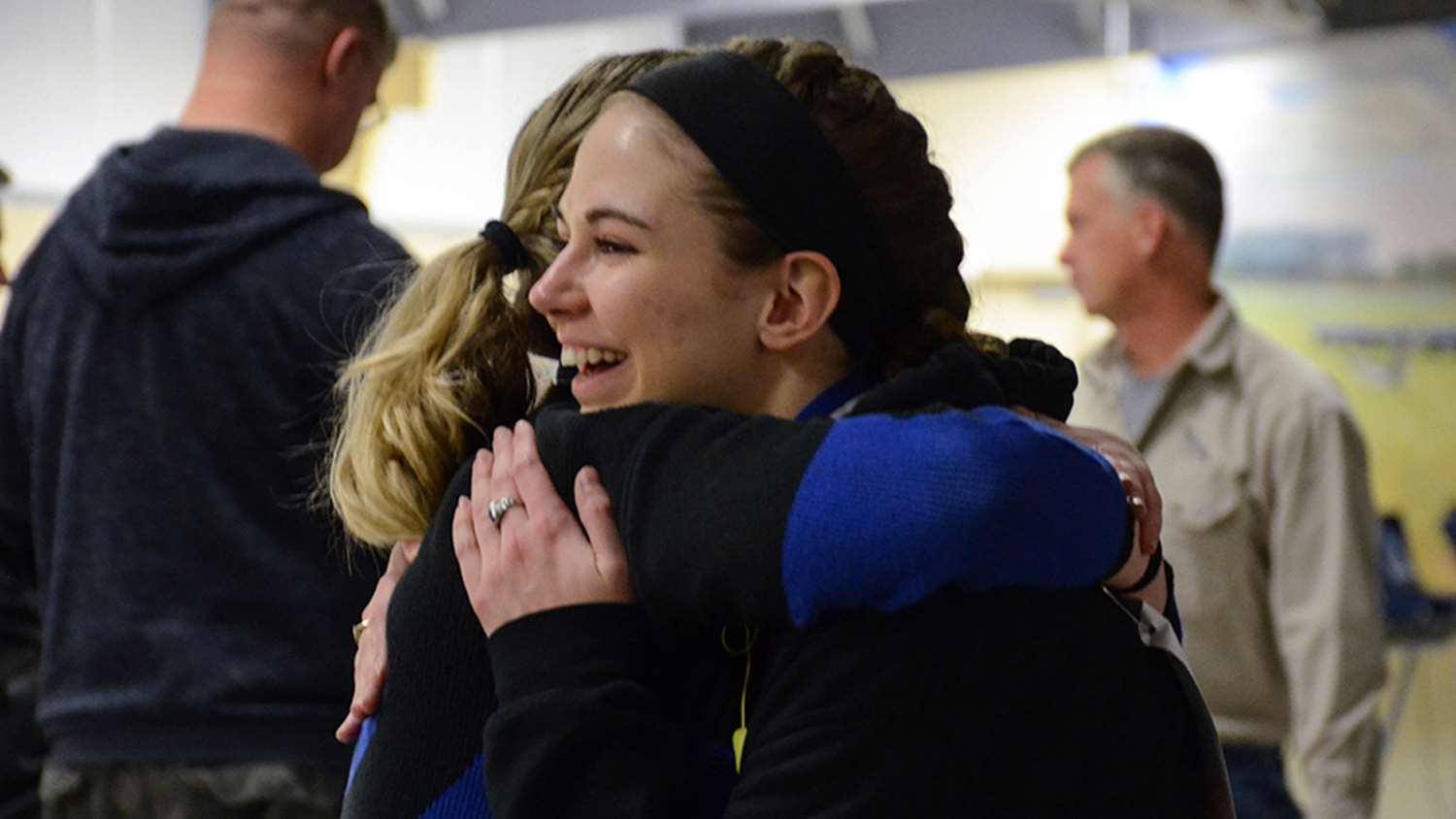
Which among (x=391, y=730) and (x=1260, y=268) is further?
(x=1260, y=268)

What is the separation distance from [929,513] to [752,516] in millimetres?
104

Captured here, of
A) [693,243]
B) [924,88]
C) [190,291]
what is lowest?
[924,88]

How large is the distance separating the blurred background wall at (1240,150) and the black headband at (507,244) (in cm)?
528

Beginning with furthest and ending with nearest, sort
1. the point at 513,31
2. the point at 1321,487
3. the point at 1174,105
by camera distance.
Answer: the point at 1174,105
the point at 513,31
the point at 1321,487

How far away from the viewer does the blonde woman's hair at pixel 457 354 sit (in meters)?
1.39

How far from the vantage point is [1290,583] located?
3330 millimetres

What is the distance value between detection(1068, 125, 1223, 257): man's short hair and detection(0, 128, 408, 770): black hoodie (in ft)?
A: 6.57

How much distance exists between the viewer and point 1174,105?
724cm

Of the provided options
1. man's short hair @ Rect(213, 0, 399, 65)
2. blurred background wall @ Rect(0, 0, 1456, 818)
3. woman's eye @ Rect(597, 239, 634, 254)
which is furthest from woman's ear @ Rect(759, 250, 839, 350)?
blurred background wall @ Rect(0, 0, 1456, 818)

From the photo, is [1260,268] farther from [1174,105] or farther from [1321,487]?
[1321,487]

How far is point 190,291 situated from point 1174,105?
5.63 metres

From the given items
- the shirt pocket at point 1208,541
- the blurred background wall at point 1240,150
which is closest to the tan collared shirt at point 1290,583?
the shirt pocket at point 1208,541

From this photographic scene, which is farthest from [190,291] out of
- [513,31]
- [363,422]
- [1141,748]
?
[513,31]

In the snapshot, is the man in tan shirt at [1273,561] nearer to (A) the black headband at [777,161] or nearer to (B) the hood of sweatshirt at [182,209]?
(B) the hood of sweatshirt at [182,209]
